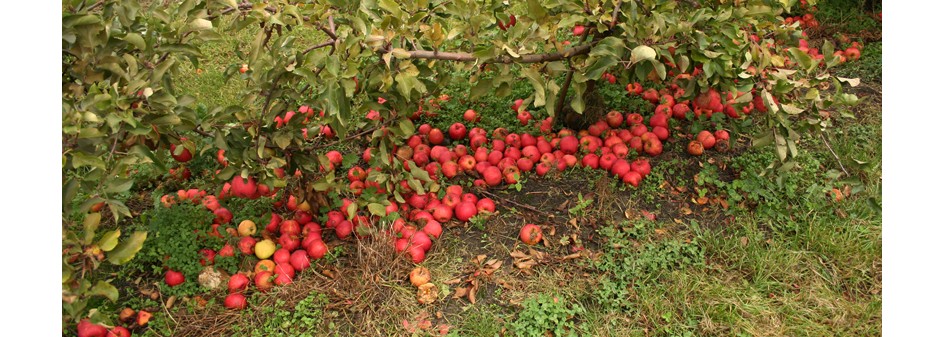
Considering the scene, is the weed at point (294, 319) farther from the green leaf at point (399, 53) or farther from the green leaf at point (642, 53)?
the green leaf at point (642, 53)

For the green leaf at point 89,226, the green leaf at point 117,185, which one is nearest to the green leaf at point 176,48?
the green leaf at point 117,185

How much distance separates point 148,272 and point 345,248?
91 centimetres

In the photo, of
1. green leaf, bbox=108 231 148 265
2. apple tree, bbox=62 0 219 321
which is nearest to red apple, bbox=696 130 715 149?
apple tree, bbox=62 0 219 321

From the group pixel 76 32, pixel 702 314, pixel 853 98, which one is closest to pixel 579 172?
pixel 702 314

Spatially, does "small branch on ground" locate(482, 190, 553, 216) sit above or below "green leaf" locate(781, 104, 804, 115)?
below

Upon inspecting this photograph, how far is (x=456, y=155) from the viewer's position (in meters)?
3.99

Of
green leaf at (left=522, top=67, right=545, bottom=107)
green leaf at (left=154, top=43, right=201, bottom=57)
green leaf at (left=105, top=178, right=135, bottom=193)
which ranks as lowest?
green leaf at (left=522, top=67, right=545, bottom=107)

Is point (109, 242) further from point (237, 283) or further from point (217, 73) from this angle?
point (217, 73)

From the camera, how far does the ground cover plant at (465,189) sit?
2.62 m

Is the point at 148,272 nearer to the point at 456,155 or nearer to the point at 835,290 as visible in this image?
the point at 456,155

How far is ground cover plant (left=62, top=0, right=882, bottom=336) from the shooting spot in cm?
262

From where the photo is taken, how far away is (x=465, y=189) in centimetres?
381

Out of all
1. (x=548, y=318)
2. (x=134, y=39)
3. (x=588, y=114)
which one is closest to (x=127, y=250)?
(x=134, y=39)

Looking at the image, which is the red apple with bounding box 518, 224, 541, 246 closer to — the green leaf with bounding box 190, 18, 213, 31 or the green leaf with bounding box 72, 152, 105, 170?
the green leaf with bounding box 190, 18, 213, 31
